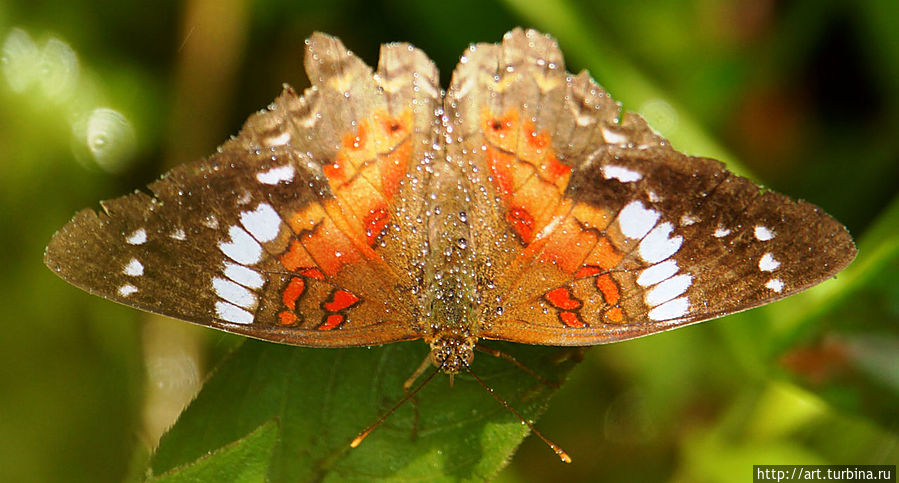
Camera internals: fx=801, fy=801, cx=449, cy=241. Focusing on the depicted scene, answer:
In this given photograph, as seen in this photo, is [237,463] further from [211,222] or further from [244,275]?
[211,222]

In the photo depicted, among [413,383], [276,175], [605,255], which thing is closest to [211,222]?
[276,175]

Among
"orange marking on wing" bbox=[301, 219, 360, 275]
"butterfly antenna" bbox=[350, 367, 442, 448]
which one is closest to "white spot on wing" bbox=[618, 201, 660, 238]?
"butterfly antenna" bbox=[350, 367, 442, 448]

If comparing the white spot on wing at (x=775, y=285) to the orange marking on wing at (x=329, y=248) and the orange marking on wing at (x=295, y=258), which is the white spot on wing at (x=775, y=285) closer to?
the orange marking on wing at (x=329, y=248)

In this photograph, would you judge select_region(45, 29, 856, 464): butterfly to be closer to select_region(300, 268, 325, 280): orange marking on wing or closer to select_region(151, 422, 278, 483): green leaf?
select_region(300, 268, 325, 280): orange marking on wing

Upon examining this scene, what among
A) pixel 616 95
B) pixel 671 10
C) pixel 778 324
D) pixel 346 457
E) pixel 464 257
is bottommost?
pixel 346 457

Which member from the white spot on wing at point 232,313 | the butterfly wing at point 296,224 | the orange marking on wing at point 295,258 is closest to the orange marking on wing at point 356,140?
the butterfly wing at point 296,224

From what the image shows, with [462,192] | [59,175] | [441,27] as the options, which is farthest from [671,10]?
[59,175]

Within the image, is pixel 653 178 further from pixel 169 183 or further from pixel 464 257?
pixel 169 183
